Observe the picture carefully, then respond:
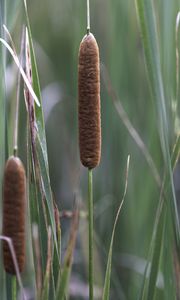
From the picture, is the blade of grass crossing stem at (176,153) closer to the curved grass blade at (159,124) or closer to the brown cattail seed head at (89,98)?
the curved grass blade at (159,124)

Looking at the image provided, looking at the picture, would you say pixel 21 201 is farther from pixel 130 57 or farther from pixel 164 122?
pixel 130 57

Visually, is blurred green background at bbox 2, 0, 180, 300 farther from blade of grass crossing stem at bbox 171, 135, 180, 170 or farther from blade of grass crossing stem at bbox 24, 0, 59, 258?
blade of grass crossing stem at bbox 24, 0, 59, 258

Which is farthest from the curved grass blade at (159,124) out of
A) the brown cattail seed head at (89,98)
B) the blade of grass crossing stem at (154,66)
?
the brown cattail seed head at (89,98)

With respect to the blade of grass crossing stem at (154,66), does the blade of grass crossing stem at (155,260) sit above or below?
below

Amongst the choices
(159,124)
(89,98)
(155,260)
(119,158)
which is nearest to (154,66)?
(159,124)

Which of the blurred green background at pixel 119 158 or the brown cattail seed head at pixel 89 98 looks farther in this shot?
the blurred green background at pixel 119 158

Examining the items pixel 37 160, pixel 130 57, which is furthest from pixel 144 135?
pixel 37 160

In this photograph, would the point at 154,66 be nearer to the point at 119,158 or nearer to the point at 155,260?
the point at 155,260

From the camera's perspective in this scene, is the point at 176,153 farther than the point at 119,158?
No

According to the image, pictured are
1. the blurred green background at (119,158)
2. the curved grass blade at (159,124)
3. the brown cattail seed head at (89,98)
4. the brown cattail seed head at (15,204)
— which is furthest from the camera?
the blurred green background at (119,158)
